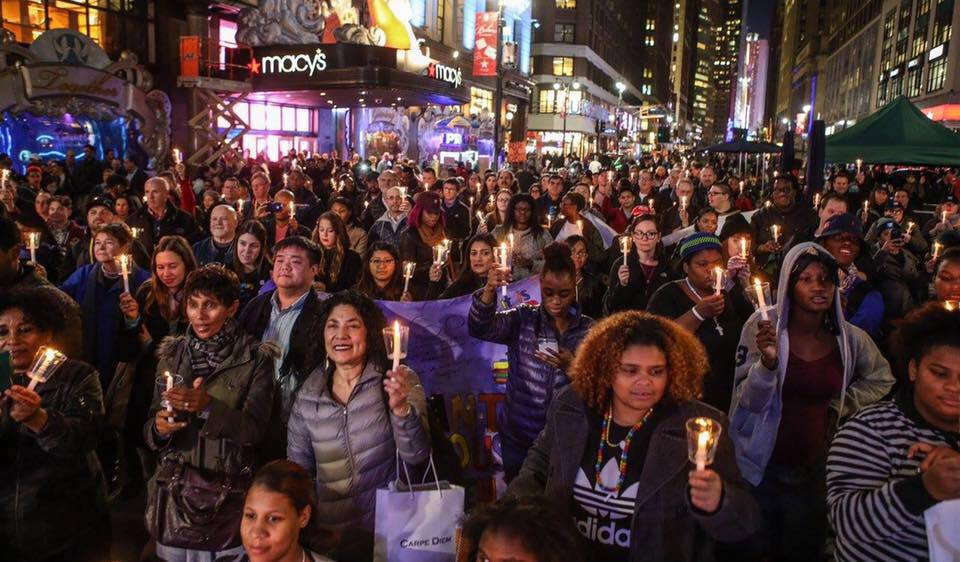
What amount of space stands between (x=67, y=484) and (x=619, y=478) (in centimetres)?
254

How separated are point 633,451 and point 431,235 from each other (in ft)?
18.6

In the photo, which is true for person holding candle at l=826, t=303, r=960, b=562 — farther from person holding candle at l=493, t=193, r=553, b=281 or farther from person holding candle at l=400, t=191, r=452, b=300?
person holding candle at l=493, t=193, r=553, b=281

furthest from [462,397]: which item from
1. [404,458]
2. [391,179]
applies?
[391,179]

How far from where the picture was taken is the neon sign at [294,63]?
23.9m

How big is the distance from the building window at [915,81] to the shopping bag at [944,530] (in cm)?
6242

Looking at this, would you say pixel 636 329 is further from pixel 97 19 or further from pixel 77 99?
pixel 97 19

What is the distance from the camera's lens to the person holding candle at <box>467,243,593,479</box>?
14.0 ft

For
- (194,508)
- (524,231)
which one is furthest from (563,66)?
(194,508)

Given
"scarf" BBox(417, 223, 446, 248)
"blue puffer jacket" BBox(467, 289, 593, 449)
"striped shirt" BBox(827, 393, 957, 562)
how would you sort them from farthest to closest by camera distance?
"scarf" BBox(417, 223, 446, 248) → "blue puffer jacket" BBox(467, 289, 593, 449) → "striped shirt" BBox(827, 393, 957, 562)

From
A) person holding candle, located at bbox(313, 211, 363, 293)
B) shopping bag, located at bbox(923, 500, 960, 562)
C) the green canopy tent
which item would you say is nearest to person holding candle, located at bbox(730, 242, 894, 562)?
shopping bag, located at bbox(923, 500, 960, 562)

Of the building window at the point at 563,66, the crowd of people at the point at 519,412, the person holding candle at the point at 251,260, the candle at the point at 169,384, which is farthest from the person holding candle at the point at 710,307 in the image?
the building window at the point at 563,66

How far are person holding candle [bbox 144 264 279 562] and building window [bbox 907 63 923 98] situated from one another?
205 ft

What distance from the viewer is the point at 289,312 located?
4781 mm

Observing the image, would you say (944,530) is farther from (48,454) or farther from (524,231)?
(524,231)
